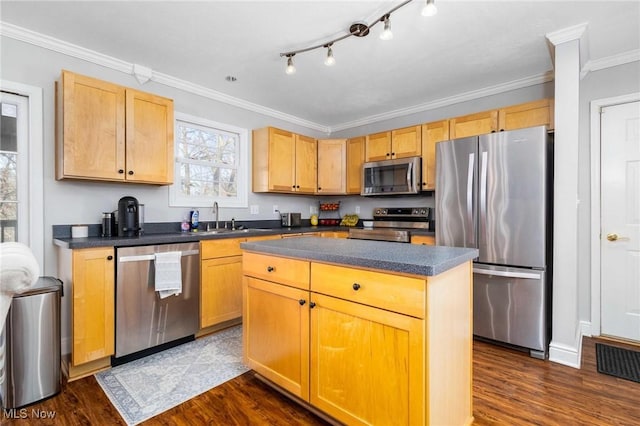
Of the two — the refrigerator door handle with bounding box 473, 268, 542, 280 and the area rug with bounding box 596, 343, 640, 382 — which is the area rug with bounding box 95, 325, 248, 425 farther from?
the area rug with bounding box 596, 343, 640, 382

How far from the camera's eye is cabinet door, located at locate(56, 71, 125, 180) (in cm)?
238

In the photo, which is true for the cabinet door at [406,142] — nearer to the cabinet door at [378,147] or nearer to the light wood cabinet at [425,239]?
the cabinet door at [378,147]

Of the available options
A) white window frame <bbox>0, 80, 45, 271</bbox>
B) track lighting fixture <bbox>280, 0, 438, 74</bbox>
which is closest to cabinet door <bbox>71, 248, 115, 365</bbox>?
white window frame <bbox>0, 80, 45, 271</bbox>

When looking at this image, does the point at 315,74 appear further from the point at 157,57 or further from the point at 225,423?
the point at 225,423

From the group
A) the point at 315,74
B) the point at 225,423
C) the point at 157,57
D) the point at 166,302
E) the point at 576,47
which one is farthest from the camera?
the point at 315,74

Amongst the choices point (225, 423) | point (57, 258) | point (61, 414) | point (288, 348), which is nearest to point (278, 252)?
point (288, 348)

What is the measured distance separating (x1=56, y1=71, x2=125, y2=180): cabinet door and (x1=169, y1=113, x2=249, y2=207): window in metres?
0.76

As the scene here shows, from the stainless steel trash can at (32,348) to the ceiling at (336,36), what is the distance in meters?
1.93

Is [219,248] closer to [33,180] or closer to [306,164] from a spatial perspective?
[33,180]

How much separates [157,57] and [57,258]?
1.91 metres

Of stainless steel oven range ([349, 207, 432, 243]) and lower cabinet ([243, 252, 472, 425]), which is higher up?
stainless steel oven range ([349, 207, 432, 243])

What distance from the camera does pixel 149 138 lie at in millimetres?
2809

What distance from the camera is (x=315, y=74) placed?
10.6 ft

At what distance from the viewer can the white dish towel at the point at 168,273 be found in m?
2.53
